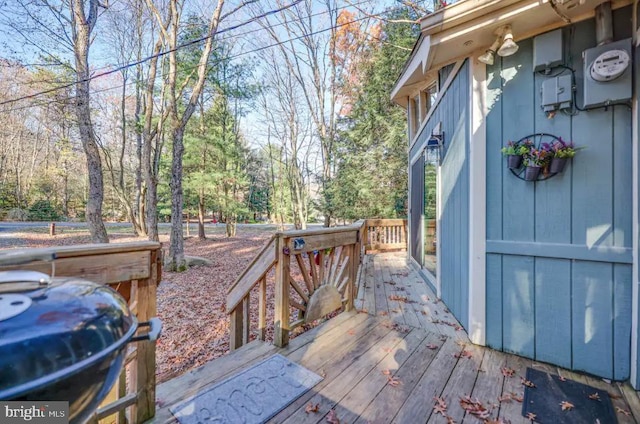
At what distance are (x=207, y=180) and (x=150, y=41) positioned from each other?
213 inches

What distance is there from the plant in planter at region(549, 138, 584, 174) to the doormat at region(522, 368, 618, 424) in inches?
61.2

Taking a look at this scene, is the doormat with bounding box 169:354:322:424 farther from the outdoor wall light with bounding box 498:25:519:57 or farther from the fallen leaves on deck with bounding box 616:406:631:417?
the outdoor wall light with bounding box 498:25:519:57

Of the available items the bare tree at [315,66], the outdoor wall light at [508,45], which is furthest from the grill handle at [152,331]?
the bare tree at [315,66]

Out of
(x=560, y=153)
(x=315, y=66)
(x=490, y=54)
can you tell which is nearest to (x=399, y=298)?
(x=560, y=153)

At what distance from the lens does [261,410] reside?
1726 millimetres

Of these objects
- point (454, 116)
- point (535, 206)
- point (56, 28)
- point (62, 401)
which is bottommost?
point (62, 401)

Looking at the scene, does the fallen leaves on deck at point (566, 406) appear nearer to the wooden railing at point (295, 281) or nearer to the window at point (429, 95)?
the wooden railing at point (295, 281)

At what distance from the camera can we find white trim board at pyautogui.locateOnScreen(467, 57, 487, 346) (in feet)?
8.18

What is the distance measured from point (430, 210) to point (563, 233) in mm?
2263

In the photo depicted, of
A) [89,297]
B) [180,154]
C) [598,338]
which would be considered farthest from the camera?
[180,154]

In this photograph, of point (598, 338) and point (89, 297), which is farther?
point (598, 338)

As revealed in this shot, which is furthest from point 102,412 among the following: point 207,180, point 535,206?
point 207,180

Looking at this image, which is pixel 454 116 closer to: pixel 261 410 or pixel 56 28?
pixel 261 410

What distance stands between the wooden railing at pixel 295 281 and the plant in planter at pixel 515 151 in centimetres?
155
